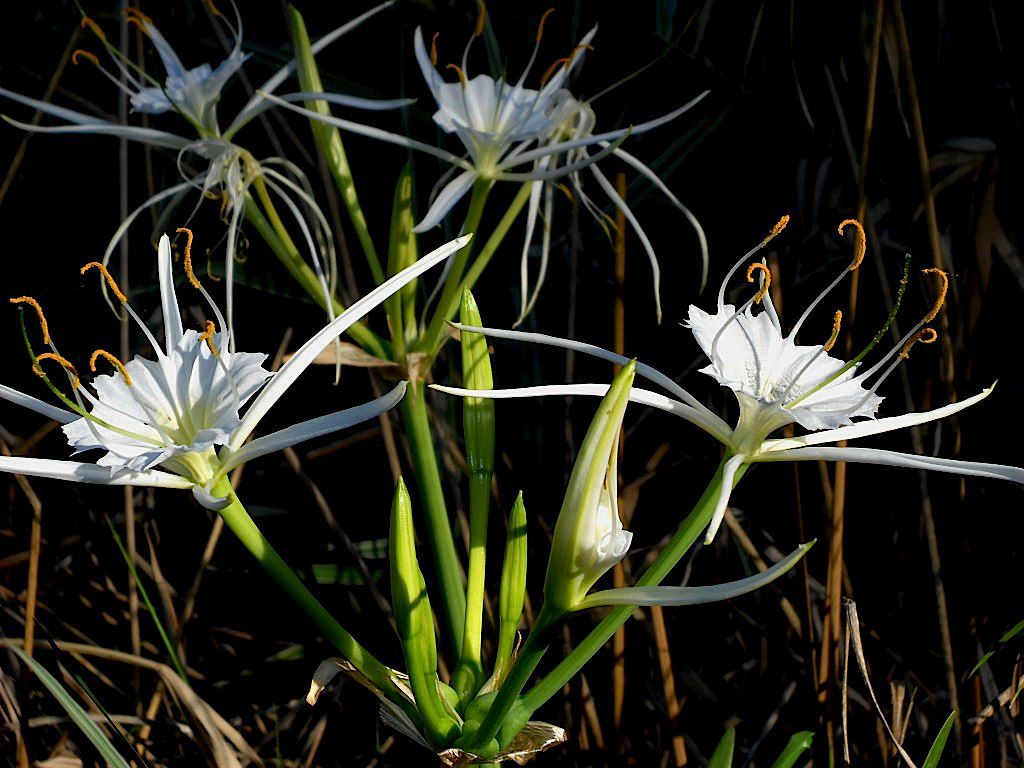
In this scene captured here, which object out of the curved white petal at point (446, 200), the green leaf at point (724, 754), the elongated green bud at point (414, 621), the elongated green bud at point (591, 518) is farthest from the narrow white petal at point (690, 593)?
the curved white petal at point (446, 200)

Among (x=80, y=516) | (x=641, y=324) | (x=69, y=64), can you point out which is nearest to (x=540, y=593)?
(x=641, y=324)

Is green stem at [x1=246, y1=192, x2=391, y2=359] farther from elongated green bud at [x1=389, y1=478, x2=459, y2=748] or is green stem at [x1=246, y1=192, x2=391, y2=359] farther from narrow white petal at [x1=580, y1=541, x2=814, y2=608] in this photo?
narrow white petal at [x1=580, y1=541, x2=814, y2=608]

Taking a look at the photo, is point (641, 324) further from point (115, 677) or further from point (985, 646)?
point (115, 677)

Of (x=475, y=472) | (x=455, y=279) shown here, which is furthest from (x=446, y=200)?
(x=475, y=472)

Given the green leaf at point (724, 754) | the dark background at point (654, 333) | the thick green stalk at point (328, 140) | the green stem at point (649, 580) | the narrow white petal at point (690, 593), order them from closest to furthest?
1. the narrow white petal at point (690, 593)
2. the green stem at point (649, 580)
3. the green leaf at point (724, 754)
4. the thick green stalk at point (328, 140)
5. the dark background at point (654, 333)

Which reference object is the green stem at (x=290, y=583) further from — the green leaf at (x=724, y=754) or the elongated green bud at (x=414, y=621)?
the green leaf at (x=724, y=754)

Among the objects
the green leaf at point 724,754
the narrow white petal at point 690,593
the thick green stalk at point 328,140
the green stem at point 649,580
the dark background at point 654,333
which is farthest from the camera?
the dark background at point 654,333

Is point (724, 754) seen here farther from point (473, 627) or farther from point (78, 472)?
point (78, 472)
